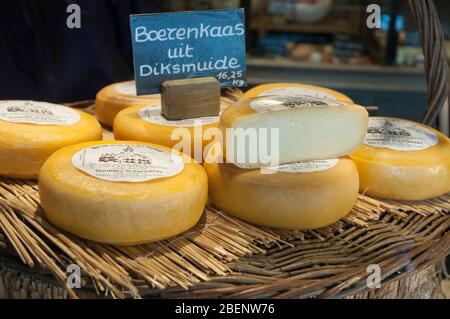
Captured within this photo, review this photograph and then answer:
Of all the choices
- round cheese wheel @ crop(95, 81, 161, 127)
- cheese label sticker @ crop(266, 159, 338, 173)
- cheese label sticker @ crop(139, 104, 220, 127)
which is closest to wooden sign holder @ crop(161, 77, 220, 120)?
cheese label sticker @ crop(139, 104, 220, 127)

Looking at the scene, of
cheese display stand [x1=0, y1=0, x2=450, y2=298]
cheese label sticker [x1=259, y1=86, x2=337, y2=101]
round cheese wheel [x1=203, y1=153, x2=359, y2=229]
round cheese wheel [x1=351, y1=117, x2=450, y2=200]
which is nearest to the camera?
cheese display stand [x1=0, y1=0, x2=450, y2=298]

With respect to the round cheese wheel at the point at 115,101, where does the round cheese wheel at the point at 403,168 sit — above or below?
below

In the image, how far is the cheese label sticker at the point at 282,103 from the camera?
889mm

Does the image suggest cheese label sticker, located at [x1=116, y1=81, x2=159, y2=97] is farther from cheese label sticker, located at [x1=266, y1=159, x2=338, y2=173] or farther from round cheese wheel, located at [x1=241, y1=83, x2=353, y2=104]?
cheese label sticker, located at [x1=266, y1=159, x2=338, y2=173]

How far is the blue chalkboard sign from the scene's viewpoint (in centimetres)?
105

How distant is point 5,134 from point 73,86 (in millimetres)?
635

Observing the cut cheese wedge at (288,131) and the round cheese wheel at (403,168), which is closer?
the cut cheese wedge at (288,131)

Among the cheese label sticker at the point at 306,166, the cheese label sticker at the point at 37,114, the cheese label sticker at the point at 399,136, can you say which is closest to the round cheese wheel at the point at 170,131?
the cheese label sticker at the point at 37,114

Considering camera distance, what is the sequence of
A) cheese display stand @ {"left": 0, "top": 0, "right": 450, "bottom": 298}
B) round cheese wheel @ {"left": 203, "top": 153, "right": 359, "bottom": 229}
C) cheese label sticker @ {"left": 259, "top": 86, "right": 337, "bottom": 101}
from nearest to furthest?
cheese display stand @ {"left": 0, "top": 0, "right": 450, "bottom": 298}
round cheese wheel @ {"left": 203, "top": 153, "right": 359, "bottom": 229}
cheese label sticker @ {"left": 259, "top": 86, "right": 337, "bottom": 101}

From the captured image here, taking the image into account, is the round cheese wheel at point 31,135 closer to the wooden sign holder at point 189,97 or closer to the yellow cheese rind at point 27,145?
the yellow cheese rind at point 27,145

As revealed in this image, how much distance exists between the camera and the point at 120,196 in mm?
779

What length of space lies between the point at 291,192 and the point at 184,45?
395 mm

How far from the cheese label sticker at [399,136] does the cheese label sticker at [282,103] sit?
150 mm

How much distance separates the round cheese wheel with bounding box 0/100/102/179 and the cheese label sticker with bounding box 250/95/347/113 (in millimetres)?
337
